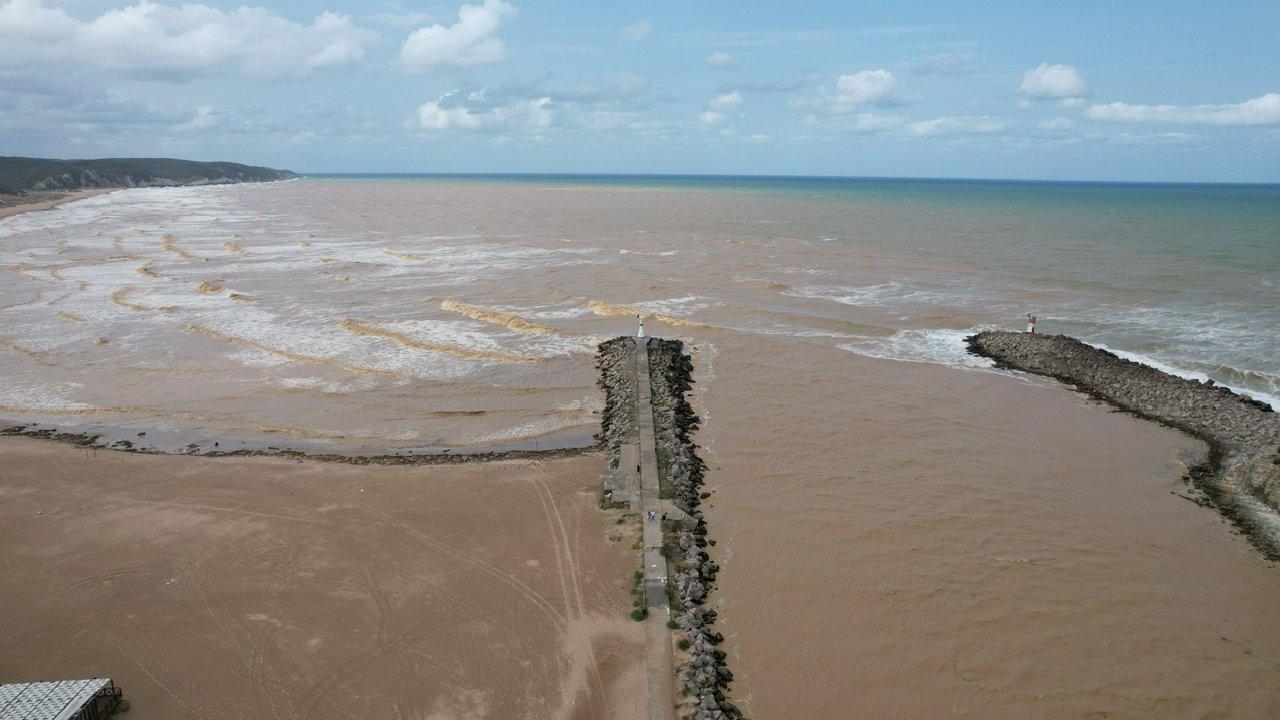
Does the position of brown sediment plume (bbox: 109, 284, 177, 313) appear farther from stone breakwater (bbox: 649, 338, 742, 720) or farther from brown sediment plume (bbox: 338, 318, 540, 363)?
stone breakwater (bbox: 649, 338, 742, 720)

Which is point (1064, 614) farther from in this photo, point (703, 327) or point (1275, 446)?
point (703, 327)

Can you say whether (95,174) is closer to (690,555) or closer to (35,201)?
(35,201)

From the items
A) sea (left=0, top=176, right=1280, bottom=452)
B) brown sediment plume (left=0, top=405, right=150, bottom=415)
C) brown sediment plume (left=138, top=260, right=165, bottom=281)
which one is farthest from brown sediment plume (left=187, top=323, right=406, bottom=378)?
brown sediment plume (left=138, top=260, right=165, bottom=281)

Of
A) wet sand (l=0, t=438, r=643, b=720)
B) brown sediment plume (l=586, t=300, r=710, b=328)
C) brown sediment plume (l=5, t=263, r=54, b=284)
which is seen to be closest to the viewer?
wet sand (l=0, t=438, r=643, b=720)

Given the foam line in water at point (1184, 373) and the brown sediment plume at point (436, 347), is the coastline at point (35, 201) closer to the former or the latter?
the brown sediment plume at point (436, 347)

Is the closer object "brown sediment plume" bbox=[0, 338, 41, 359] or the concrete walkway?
the concrete walkway

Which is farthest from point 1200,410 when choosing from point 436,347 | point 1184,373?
point 436,347
